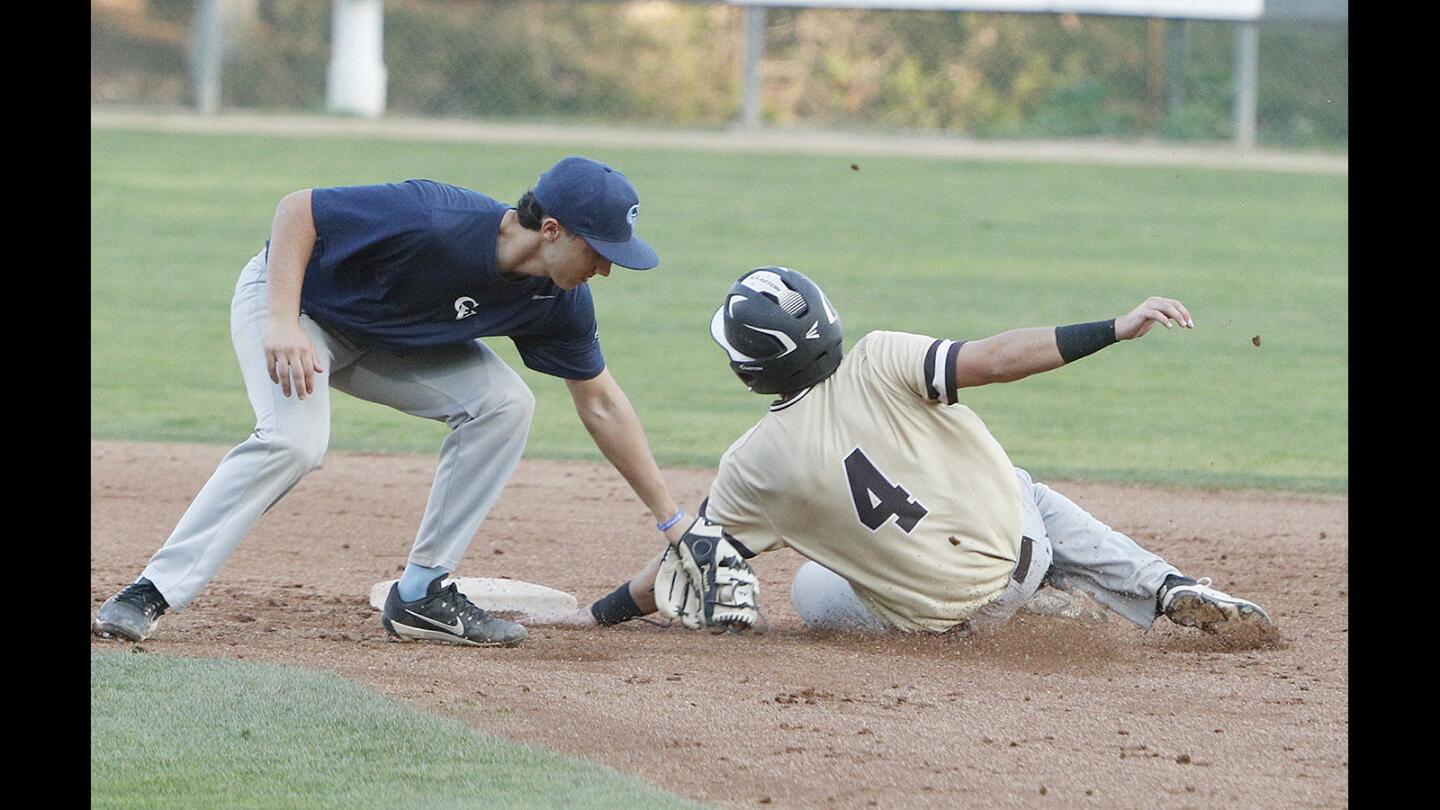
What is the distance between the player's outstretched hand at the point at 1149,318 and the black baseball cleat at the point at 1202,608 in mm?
941

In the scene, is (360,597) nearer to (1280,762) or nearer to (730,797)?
(730,797)

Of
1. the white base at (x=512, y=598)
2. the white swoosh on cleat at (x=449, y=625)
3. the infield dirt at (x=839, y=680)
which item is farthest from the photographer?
the white base at (x=512, y=598)

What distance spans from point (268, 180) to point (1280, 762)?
17.8 meters

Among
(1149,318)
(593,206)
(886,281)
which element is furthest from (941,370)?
(886,281)

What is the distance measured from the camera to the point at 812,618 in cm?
528

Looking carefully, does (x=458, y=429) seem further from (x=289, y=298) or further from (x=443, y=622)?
(x=289, y=298)

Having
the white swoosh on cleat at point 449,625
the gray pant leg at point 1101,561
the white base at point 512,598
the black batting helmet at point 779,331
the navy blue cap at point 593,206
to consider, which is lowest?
the white base at point 512,598

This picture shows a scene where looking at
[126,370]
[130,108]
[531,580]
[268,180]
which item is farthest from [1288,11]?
[531,580]

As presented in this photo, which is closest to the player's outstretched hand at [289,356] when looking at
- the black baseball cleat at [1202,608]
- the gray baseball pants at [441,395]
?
the gray baseball pants at [441,395]

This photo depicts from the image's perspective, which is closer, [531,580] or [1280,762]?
[1280,762]

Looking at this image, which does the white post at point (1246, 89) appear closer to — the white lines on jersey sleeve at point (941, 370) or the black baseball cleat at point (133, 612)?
the white lines on jersey sleeve at point (941, 370)

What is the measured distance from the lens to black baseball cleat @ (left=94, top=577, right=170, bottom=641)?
4699mm

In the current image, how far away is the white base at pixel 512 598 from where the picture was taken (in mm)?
5645
